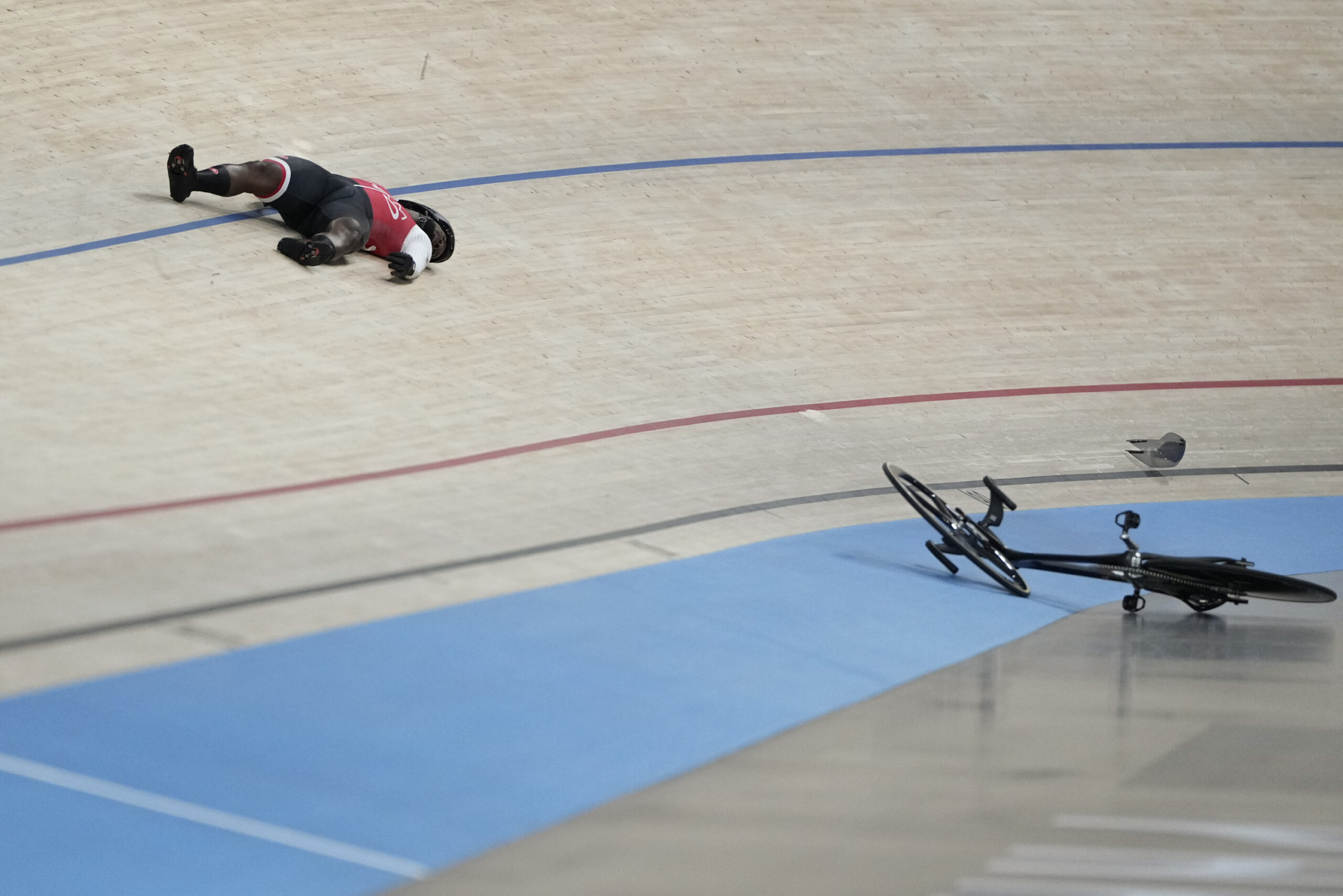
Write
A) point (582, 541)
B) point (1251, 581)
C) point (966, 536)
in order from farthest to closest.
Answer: point (966, 536)
point (582, 541)
point (1251, 581)

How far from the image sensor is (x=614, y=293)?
634 cm

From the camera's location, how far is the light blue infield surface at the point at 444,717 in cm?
232

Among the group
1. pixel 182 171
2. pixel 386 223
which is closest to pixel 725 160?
pixel 386 223

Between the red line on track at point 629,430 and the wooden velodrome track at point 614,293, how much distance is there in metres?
0.02

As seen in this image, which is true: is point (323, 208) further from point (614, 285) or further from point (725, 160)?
point (725, 160)

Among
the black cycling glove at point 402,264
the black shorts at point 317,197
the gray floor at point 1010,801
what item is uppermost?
the black shorts at point 317,197

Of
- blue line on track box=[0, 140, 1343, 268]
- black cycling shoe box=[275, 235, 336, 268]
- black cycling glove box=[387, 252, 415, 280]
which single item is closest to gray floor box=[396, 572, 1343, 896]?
black cycling glove box=[387, 252, 415, 280]

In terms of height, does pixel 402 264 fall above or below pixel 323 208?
below

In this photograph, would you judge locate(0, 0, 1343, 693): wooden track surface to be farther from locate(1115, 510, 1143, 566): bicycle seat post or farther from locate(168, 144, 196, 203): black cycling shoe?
locate(1115, 510, 1143, 566): bicycle seat post

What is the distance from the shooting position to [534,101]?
7727mm

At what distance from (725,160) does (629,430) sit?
9.02ft

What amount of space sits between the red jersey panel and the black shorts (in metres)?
0.03

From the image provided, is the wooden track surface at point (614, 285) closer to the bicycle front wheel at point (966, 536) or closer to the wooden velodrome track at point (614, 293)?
the wooden velodrome track at point (614, 293)

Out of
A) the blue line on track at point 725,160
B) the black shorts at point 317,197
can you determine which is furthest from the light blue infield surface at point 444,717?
the blue line on track at point 725,160
